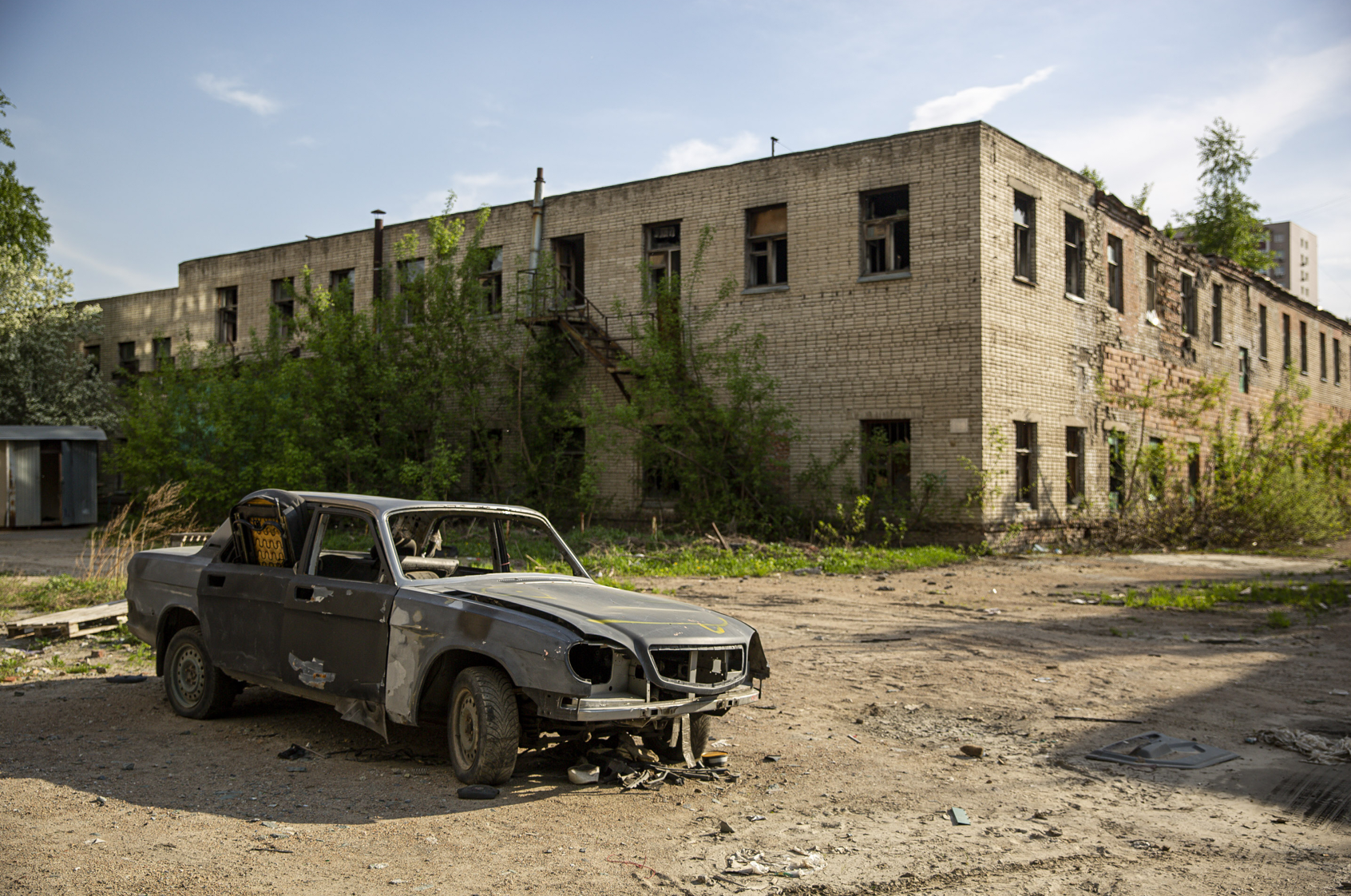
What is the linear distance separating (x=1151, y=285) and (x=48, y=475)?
29.8 m

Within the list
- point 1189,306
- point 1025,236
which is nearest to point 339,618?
point 1025,236

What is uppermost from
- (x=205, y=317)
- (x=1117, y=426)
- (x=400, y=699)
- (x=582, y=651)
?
(x=205, y=317)

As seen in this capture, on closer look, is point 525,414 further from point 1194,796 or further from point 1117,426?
point 1194,796

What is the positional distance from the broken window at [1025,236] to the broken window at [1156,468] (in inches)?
211

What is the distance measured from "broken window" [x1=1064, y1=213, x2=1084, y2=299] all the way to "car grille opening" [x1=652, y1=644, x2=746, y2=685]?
18245 mm

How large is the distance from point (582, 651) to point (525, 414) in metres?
17.8

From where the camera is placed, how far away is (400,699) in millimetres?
5027

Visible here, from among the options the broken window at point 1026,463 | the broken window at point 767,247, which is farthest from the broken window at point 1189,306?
the broken window at point 767,247

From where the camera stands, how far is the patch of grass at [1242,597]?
1198 centimetres

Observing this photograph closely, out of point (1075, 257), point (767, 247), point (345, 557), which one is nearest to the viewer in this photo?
point (345, 557)

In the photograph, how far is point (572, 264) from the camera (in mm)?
23297

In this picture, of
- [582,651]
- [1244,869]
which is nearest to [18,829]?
[582,651]

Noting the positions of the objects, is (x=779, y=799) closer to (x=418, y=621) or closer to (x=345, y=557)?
(x=418, y=621)

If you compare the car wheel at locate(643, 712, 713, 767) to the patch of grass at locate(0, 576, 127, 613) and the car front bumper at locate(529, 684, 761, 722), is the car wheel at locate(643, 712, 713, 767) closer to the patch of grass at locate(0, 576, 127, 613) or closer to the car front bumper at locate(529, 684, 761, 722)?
the car front bumper at locate(529, 684, 761, 722)
